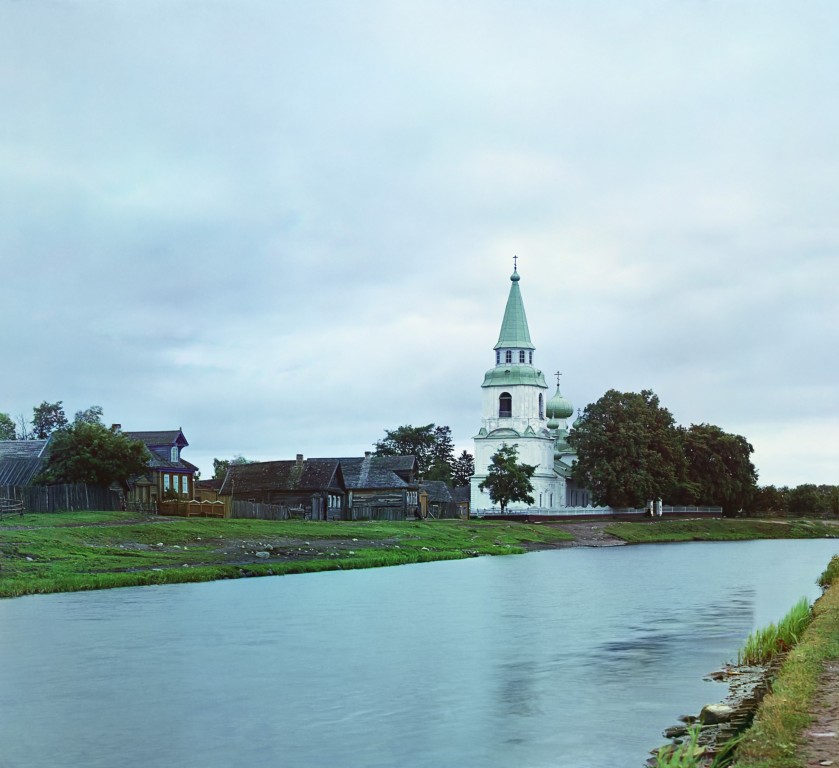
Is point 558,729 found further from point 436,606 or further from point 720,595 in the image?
point 720,595

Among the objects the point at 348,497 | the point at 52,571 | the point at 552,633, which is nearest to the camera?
the point at 552,633

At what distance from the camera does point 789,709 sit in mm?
14414

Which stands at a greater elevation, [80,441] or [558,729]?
[80,441]

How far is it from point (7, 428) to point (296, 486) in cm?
4984

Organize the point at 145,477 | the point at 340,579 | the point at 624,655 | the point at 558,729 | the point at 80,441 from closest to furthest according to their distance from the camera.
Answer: the point at 558,729 → the point at 624,655 → the point at 340,579 → the point at 80,441 → the point at 145,477

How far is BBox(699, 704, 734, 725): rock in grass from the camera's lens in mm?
16562

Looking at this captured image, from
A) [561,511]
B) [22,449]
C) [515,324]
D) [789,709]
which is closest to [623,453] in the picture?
[561,511]

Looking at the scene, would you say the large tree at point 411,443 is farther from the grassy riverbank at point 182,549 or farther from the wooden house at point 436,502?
the grassy riverbank at point 182,549

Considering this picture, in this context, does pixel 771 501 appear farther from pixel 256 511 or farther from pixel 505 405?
pixel 256 511

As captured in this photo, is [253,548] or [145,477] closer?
[253,548]

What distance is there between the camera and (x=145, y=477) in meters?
80.0

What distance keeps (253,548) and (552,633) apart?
1083 inches

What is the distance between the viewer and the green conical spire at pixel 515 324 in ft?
484

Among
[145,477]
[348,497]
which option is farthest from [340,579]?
[348,497]
